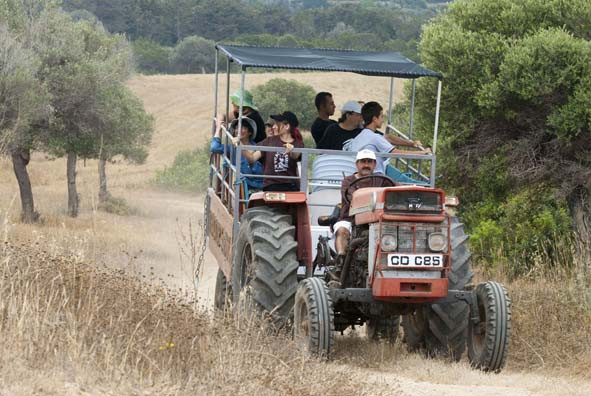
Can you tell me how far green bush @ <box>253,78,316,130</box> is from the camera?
47.2m

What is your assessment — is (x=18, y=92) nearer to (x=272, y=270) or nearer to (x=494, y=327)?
(x=272, y=270)

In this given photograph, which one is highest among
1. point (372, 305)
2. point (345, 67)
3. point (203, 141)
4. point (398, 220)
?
point (345, 67)

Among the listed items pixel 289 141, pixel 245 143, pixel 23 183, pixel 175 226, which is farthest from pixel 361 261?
pixel 175 226

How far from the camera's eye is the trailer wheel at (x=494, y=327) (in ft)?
30.0

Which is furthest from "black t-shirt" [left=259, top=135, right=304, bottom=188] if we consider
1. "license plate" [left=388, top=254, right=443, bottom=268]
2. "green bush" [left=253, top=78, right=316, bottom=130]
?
"green bush" [left=253, top=78, right=316, bottom=130]

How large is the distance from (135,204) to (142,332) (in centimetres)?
2742

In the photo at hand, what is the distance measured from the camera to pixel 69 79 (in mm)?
26109

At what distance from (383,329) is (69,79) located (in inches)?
642

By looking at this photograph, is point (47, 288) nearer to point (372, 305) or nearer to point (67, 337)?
point (67, 337)

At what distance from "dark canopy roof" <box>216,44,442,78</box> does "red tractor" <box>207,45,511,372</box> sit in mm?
19

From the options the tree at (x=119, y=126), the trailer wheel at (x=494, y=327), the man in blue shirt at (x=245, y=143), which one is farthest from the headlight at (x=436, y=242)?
the tree at (x=119, y=126)

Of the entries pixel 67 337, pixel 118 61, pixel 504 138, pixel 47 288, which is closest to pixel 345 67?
pixel 47 288

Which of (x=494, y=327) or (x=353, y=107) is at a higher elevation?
(x=353, y=107)

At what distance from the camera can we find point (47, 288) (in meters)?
8.32
